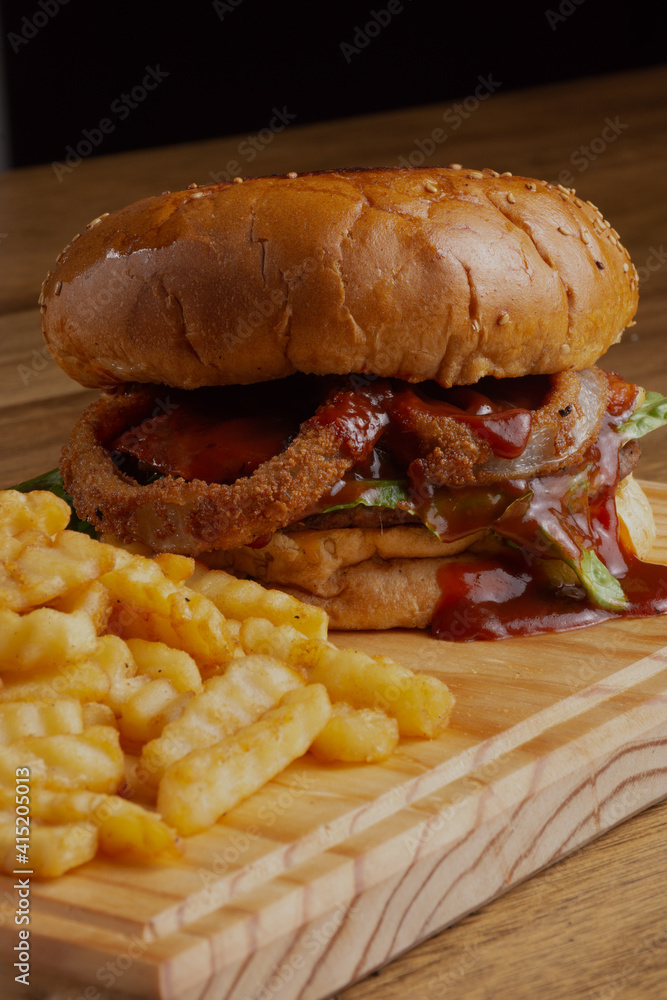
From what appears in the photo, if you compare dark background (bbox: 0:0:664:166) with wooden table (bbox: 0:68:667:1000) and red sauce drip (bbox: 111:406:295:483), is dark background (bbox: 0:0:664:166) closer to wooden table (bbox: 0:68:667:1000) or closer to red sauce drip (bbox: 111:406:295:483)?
wooden table (bbox: 0:68:667:1000)

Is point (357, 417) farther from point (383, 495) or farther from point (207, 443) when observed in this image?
point (207, 443)

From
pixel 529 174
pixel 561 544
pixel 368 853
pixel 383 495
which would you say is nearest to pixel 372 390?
pixel 383 495

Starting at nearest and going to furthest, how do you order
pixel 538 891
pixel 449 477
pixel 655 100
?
1. pixel 538 891
2. pixel 449 477
3. pixel 655 100

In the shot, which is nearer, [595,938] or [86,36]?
[595,938]

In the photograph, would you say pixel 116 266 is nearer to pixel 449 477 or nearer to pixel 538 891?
pixel 449 477

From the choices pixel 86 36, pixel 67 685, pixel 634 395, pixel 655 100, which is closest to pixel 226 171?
pixel 86 36
